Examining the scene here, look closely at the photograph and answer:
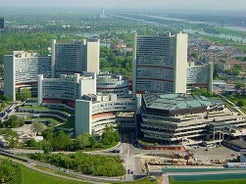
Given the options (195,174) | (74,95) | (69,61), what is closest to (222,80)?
(69,61)

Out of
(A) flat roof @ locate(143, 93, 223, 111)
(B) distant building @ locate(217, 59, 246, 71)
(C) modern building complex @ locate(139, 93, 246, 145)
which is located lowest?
(C) modern building complex @ locate(139, 93, 246, 145)

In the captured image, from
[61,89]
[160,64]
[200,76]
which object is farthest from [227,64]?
[61,89]

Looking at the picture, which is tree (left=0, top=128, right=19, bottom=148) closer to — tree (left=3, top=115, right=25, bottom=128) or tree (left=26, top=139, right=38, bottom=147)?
tree (left=26, top=139, right=38, bottom=147)

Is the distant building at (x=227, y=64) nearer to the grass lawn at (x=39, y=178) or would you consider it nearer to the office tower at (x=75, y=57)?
the office tower at (x=75, y=57)

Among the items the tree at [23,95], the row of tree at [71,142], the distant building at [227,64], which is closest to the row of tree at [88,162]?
the row of tree at [71,142]

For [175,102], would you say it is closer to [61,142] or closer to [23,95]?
[61,142]

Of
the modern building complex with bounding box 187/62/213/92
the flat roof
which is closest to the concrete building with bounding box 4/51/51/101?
the modern building complex with bounding box 187/62/213/92
